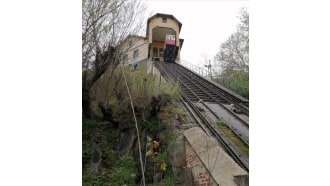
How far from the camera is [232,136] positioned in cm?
506

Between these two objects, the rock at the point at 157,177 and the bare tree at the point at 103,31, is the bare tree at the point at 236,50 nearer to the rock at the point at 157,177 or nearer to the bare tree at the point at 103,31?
the bare tree at the point at 103,31

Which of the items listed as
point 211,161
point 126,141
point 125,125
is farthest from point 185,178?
point 125,125

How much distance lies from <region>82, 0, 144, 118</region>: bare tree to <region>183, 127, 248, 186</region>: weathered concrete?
2037mm

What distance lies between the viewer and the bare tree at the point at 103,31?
447cm

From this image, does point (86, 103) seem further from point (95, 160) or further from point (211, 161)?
point (211, 161)

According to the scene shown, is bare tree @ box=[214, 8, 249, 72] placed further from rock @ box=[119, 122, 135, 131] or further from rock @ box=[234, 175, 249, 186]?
rock @ box=[234, 175, 249, 186]

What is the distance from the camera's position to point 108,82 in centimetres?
560

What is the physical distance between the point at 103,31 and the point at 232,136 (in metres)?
3.45

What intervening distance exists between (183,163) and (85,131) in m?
2.34

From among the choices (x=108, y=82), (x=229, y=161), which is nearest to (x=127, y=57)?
(x=108, y=82)

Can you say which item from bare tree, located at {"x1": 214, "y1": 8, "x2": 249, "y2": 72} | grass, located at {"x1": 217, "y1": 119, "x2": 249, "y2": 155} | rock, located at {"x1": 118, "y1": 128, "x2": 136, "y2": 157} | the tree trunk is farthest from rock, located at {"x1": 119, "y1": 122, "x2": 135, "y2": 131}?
bare tree, located at {"x1": 214, "y1": 8, "x2": 249, "y2": 72}

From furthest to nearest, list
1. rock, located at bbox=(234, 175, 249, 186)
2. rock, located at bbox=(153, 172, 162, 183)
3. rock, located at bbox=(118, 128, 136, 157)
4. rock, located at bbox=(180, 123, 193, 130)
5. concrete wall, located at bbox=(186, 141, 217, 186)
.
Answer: rock, located at bbox=(118, 128, 136, 157) → rock, located at bbox=(180, 123, 193, 130) → rock, located at bbox=(153, 172, 162, 183) → concrete wall, located at bbox=(186, 141, 217, 186) → rock, located at bbox=(234, 175, 249, 186)

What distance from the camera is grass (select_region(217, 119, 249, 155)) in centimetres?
448
